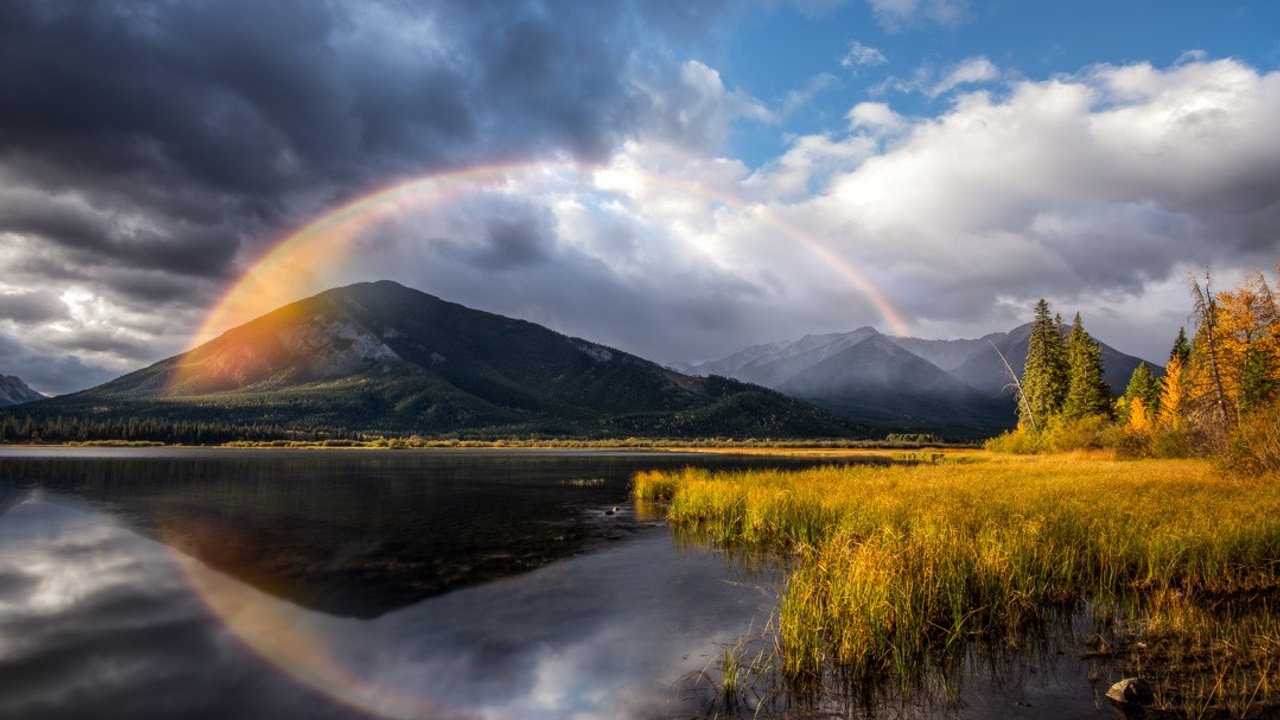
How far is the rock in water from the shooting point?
966 centimetres

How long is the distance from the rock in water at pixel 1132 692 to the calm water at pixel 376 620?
36 cm

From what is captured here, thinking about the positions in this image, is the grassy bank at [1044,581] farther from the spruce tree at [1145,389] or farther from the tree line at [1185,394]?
the spruce tree at [1145,389]

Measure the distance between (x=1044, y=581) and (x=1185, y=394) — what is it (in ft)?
219

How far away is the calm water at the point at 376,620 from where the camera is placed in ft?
37.9

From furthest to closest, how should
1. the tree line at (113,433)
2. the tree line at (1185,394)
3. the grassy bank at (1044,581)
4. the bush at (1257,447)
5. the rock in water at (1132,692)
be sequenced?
the tree line at (113,433), the tree line at (1185,394), the bush at (1257,447), the grassy bank at (1044,581), the rock in water at (1132,692)

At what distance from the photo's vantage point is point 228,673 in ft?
43.4

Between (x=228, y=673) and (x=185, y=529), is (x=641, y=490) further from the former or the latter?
(x=228, y=673)

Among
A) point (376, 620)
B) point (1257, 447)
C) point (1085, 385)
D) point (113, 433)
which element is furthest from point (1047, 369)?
point (113, 433)

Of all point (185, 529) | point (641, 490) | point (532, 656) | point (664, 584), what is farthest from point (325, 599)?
point (641, 490)

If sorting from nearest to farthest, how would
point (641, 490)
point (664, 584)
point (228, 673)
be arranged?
point (228, 673) → point (664, 584) → point (641, 490)

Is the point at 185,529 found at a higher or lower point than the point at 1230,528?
lower

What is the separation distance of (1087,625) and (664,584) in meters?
11.1

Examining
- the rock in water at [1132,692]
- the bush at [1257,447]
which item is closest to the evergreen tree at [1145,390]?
the bush at [1257,447]

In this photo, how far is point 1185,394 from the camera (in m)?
63.9
